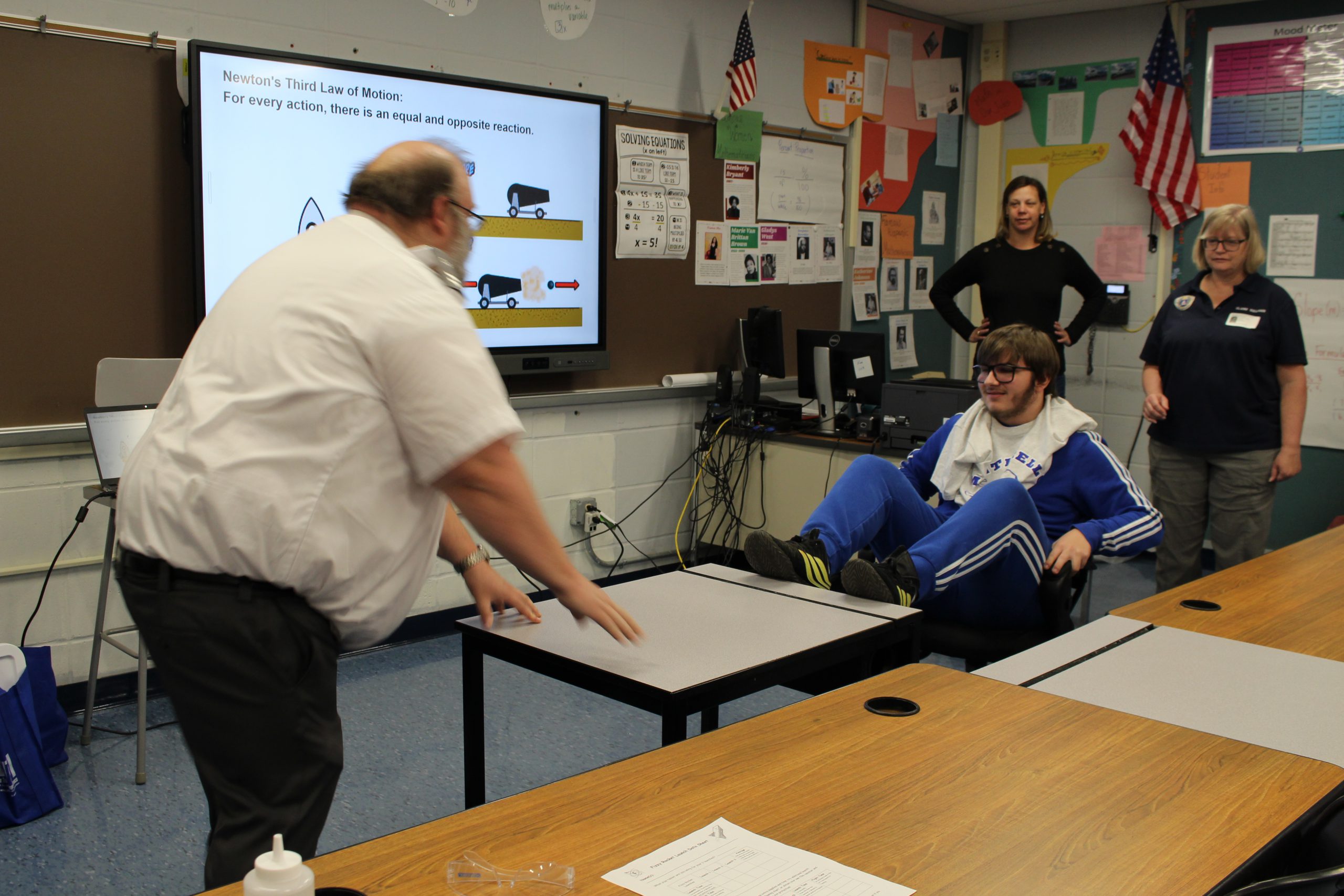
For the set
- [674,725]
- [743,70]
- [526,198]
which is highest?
[743,70]

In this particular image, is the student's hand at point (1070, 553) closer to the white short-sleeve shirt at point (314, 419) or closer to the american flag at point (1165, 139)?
the white short-sleeve shirt at point (314, 419)

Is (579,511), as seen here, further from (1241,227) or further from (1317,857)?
(1317,857)

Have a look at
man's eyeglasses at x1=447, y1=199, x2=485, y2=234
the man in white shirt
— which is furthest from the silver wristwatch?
man's eyeglasses at x1=447, y1=199, x2=485, y2=234

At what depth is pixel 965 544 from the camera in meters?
2.39

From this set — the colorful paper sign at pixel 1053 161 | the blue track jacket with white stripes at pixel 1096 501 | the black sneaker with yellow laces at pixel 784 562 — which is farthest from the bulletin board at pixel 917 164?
the black sneaker with yellow laces at pixel 784 562

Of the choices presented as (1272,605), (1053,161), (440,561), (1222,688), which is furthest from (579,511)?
(1053,161)

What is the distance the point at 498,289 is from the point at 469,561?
2.25m

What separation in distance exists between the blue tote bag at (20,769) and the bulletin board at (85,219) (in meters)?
0.85


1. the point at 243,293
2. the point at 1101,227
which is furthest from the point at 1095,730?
the point at 1101,227

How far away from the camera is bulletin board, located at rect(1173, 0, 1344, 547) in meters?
4.86

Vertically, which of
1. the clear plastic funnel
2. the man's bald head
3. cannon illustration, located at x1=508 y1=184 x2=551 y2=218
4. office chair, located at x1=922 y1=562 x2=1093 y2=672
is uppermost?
cannon illustration, located at x1=508 y1=184 x2=551 y2=218

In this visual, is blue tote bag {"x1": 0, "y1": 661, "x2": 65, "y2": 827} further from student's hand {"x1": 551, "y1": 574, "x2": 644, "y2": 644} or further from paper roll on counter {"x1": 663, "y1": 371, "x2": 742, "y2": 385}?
paper roll on counter {"x1": 663, "y1": 371, "x2": 742, "y2": 385}

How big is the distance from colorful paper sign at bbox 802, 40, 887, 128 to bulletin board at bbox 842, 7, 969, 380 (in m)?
0.11

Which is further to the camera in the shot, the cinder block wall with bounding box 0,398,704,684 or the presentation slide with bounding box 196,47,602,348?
the presentation slide with bounding box 196,47,602,348
